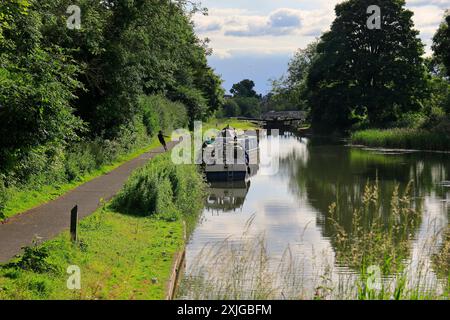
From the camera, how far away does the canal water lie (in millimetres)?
12609

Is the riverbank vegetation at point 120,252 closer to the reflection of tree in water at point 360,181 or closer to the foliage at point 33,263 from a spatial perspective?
the foliage at point 33,263

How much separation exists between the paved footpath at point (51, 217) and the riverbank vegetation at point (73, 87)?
0.51 meters

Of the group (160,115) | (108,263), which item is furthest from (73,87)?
(160,115)

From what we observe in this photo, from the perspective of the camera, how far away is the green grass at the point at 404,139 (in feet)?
170

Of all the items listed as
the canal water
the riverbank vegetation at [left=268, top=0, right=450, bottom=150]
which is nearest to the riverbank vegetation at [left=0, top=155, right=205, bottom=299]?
the canal water

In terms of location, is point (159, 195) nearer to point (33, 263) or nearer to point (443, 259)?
point (33, 263)

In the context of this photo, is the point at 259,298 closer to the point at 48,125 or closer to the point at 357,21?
the point at 48,125

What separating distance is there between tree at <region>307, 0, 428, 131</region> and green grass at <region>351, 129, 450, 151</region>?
686cm

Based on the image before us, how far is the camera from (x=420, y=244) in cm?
1745

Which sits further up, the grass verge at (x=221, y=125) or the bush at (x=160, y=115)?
the bush at (x=160, y=115)

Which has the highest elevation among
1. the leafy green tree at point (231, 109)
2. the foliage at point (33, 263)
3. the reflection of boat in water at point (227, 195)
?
the leafy green tree at point (231, 109)

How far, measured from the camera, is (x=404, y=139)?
2176 inches

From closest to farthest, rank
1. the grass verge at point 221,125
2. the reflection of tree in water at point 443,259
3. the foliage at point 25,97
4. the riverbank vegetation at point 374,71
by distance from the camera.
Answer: the reflection of tree in water at point 443,259 < the foliage at point 25,97 < the riverbank vegetation at point 374,71 < the grass verge at point 221,125

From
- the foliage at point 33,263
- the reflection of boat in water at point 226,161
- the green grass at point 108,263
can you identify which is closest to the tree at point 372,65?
the reflection of boat in water at point 226,161
